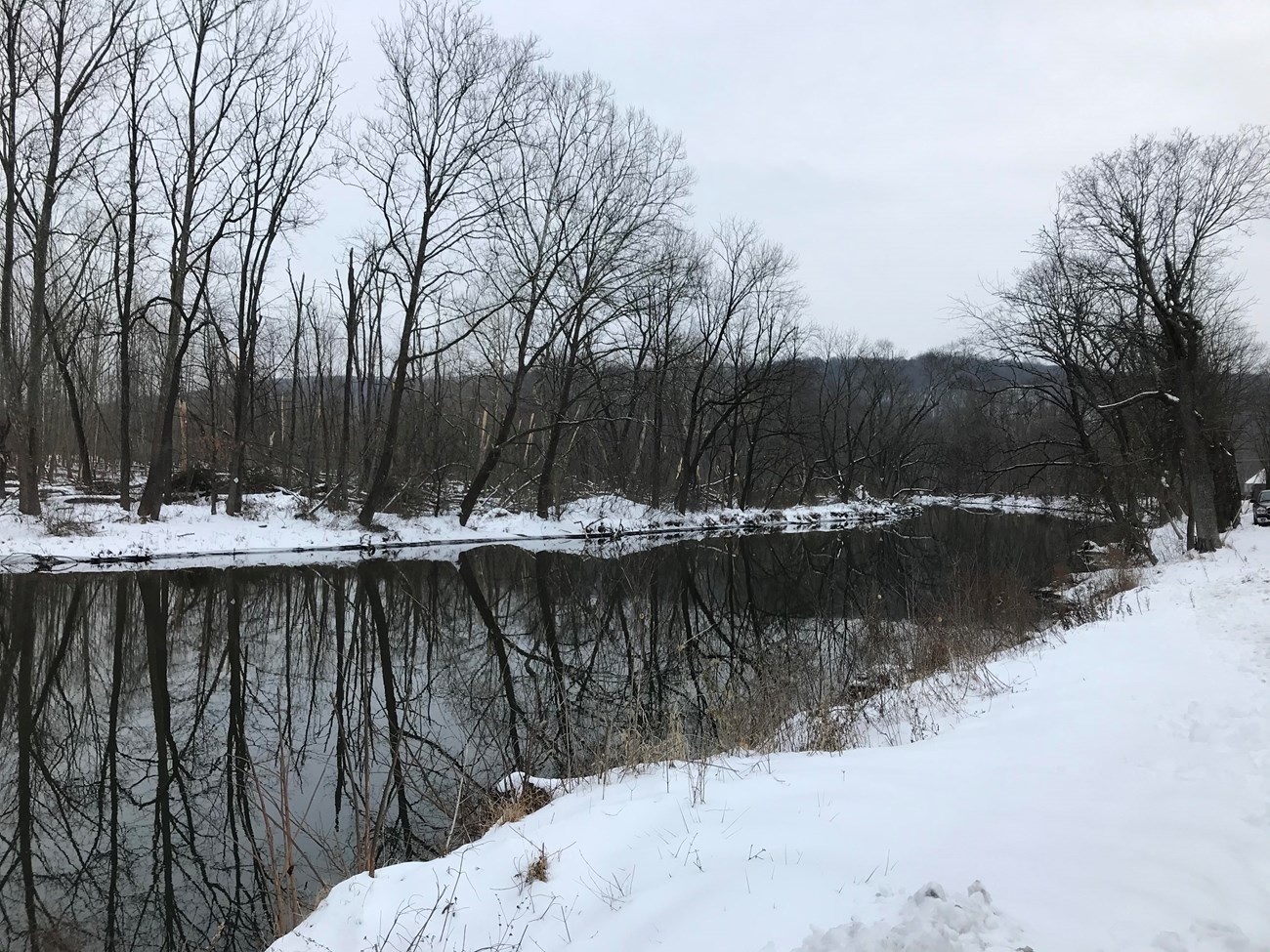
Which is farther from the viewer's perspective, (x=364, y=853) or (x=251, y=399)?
(x=251, y=399)

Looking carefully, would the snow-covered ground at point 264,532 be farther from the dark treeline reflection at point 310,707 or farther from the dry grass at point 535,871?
the dry grass at point 535,871

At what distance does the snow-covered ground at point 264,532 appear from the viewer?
17125 mm

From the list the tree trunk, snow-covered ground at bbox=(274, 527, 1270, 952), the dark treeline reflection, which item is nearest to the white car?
the tree trunk

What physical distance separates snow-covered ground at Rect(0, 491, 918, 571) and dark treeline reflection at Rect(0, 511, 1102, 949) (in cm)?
241

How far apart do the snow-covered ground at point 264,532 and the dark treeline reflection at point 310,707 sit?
2.41 m

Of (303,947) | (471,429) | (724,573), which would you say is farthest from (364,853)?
(471,429)

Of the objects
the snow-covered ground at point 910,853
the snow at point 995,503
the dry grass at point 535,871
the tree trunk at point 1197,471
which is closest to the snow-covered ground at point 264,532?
the snow-covered ground at point 910,853

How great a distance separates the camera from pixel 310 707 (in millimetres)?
7898

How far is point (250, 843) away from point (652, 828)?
312cm

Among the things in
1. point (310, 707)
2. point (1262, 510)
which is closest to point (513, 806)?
point (310, 707)

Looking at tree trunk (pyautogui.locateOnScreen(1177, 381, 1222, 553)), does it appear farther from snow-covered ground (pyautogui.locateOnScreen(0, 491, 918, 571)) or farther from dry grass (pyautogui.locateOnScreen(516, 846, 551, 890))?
snow-covered ground (pyautogui.locateOnScreen(0, 491, 918, 571))

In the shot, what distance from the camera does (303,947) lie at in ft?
11.3

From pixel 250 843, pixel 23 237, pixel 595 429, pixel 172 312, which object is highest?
pixel 23 237

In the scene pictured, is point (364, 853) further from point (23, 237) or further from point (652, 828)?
point (23, 237)
